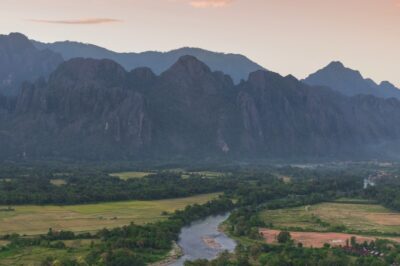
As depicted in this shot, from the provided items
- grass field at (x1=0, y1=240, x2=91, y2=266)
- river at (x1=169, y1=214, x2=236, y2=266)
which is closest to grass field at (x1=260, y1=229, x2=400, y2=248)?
river at (x1=169, y1=214, x2=236, y2=266)

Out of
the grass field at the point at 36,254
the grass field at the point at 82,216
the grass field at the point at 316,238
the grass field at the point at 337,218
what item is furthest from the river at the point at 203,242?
the grass field at the point at 36,254

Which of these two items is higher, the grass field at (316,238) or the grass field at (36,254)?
the grass field at (316,238)

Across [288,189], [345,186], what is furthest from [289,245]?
[345,186]

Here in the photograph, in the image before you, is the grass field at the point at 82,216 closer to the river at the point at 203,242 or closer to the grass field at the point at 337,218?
the river at the point at 203,242

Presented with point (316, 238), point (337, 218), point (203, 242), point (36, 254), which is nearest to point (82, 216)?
point (203, 242)

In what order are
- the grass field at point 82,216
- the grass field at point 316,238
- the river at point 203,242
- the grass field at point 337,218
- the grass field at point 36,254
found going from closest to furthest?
the grass field at point 36,254, the river at point 203,242, the grass field at point 316,238, the grass field at point 82,216, the grass field at point 337,218

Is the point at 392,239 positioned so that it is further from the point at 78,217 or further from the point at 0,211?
the point at 0,211

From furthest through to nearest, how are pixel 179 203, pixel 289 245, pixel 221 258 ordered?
1. pixel 179 203
2. pixel 289 245
3. pixel 221 258

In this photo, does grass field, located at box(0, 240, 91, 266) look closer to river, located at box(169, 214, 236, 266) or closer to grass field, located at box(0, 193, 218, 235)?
river, located at box(169, 214, 236, 266)

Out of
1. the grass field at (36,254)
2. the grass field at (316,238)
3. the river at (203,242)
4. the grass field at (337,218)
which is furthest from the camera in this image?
the grass field at (337,218)
